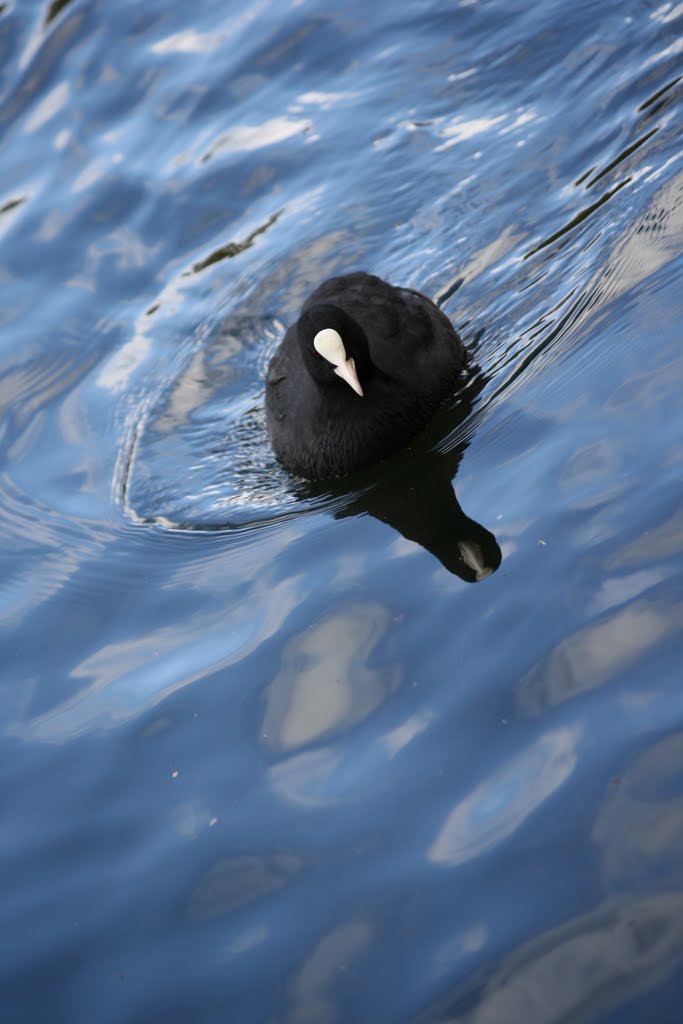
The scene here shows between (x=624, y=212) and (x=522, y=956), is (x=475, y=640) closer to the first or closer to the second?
(x=522, y=956)

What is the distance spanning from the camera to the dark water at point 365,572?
10.6 ft

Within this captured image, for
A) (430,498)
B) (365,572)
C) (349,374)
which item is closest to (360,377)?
(349,374)

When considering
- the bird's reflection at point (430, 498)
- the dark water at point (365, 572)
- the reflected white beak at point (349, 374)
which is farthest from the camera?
the reflected white beak at point (349, 374)

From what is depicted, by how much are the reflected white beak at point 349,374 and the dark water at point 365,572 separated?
386mm

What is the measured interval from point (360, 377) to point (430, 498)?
80cm

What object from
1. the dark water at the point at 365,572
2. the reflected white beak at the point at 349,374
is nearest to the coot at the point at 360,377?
the reflected white beak at the point at 349,374

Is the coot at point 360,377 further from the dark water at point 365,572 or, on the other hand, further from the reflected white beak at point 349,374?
the dark water at point 365,572

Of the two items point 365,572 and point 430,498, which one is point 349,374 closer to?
point 430,498

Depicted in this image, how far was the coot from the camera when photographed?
5527 millimetres

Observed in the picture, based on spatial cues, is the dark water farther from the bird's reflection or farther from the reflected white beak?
the reflected white beak

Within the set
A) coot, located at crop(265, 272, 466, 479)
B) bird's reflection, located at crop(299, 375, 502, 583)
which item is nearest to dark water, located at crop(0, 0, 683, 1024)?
bird's reflection, located at crop(299, 375, 502, 583)

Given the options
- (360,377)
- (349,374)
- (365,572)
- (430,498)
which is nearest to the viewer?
(365,572)

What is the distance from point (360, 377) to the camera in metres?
5.66

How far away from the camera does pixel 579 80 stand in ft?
26.0
